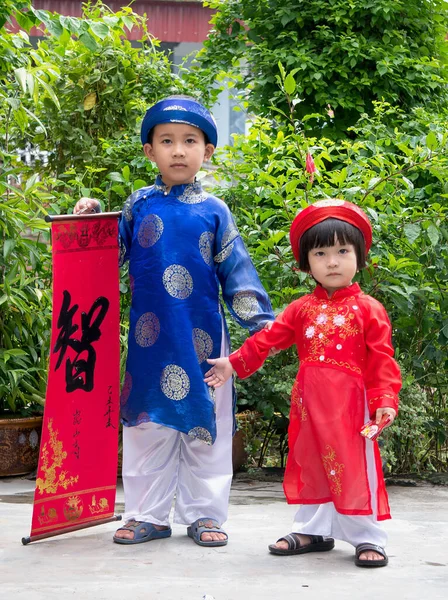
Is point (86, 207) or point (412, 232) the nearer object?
point (86, 207)

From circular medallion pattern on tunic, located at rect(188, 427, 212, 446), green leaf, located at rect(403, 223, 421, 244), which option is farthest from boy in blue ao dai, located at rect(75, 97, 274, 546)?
green leaf, located at rect(403, 223, 421, 244)

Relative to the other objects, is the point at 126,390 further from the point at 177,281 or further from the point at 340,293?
the point at 340,293

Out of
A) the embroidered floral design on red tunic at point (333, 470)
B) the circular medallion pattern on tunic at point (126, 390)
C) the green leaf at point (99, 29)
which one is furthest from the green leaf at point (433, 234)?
the green leaf at point (99, 29)

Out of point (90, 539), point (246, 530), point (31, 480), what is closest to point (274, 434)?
point (31, 480)

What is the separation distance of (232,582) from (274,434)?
248 centimetres

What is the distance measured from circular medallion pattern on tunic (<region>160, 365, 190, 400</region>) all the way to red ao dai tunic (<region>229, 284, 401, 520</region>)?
206 mm

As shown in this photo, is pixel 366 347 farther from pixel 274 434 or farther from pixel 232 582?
pixel 274 434

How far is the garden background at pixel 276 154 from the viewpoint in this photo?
4.47 meters

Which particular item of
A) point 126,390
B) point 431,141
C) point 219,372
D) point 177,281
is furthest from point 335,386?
point 431,141

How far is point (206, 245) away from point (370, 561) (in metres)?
1.22

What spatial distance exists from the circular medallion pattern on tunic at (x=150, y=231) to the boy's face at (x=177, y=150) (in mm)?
162

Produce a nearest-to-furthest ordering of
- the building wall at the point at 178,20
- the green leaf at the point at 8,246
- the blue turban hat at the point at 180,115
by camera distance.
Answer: the blue turban hat at the point at 180,115, the green leaf at the point at 8,246, the building wall at the point at 178,20

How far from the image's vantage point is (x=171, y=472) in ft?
11.4

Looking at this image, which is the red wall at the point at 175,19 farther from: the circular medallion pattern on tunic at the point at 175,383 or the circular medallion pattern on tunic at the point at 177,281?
the circular medallion pattern on tunic at the point at 175,383
